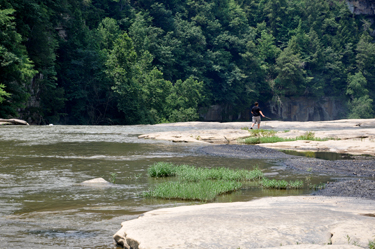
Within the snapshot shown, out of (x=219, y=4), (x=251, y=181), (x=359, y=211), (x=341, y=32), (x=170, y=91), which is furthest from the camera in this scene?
(x=341, y=32)

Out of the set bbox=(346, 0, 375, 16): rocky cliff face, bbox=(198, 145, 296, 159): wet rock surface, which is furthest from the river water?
bbox=(346, 0, 375, 16): rocky cliff face

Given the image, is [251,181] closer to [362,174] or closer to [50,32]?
[362,174]

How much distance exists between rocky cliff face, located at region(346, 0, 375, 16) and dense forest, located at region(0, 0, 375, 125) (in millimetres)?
1911

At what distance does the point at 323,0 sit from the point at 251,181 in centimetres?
9579

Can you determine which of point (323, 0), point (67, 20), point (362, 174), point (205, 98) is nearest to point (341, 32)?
point (323, 0)

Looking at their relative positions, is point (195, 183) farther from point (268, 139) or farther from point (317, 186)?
→ point (268, 139)

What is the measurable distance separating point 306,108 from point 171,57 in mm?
36144

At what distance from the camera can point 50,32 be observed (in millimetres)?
49594

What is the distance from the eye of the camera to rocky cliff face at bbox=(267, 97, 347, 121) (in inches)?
3487

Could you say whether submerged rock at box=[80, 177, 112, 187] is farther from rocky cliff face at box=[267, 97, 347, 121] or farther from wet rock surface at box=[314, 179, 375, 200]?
rocky cliff face at box=[267, 97, 347, 121]

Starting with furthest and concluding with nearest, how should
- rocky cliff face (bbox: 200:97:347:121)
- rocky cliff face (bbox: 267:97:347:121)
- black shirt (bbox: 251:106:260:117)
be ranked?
rocky cliff face (bbox: 267:97:347:121) < rocky cliff face (bbox: 200:97:347:121) < black shirt (bbox: 251:106:260:117)

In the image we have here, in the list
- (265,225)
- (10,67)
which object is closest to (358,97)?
(10,67)

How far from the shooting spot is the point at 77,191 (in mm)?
9406

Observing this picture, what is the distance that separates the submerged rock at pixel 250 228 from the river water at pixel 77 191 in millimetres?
690
